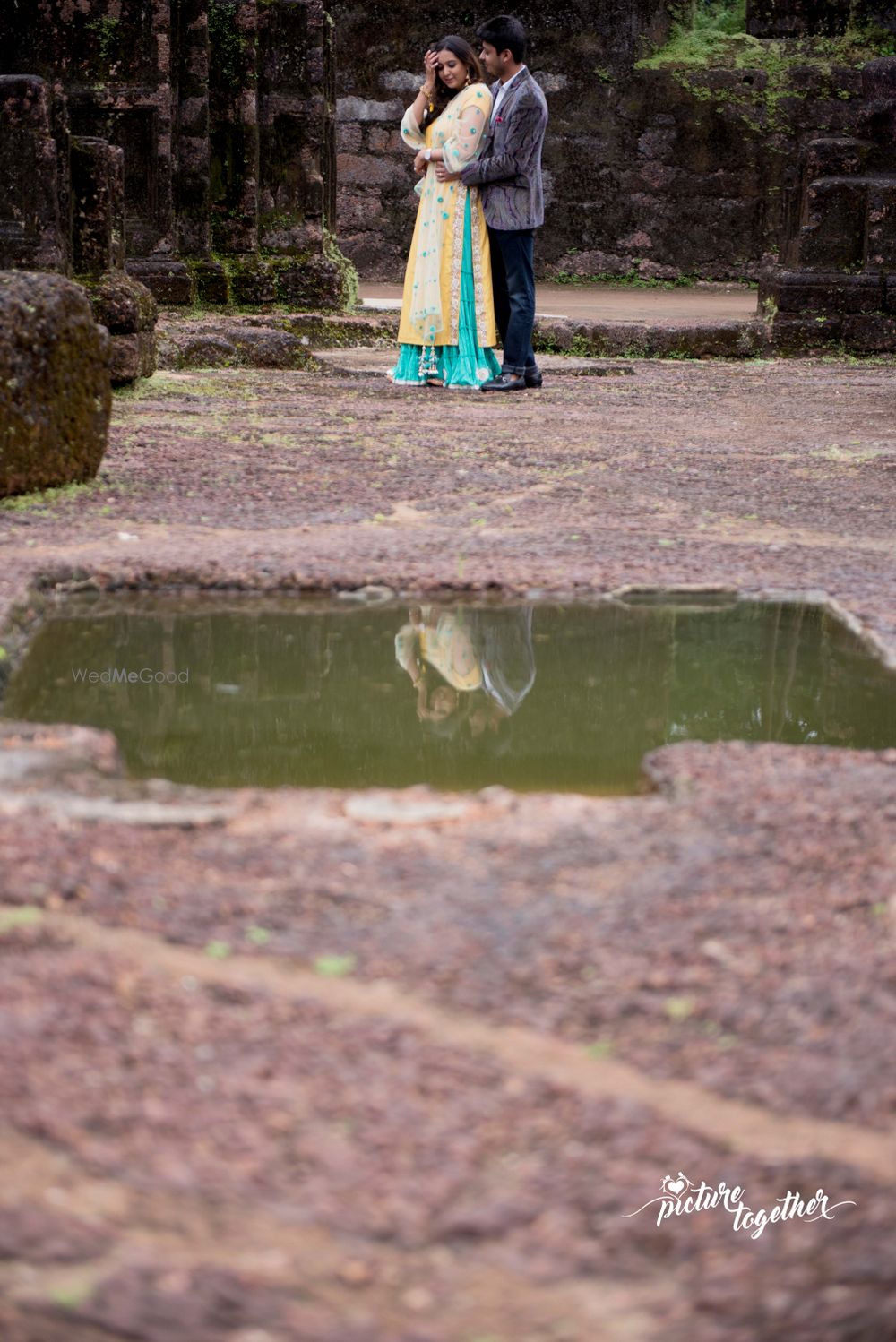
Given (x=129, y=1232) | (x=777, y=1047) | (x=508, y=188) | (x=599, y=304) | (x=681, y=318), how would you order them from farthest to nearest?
(x=599, y=304) → (x=681, y=318) → (x=508, y=188) → (x=777, y=1047) → (x=129, y=1232)

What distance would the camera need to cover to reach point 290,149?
30.0 feet

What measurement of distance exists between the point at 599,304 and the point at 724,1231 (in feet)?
34.1

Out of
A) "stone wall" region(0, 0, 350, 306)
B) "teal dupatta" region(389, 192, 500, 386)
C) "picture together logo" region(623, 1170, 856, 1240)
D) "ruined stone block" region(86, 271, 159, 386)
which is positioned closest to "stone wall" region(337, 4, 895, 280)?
"stone wall" region(0, 0, 350, 306)

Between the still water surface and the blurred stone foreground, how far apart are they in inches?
8.0

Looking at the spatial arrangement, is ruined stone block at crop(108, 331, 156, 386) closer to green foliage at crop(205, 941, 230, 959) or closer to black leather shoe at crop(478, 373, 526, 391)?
black leather shoe at crop(478, 373, 526, 391)

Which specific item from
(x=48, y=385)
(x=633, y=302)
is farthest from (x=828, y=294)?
(x=48, y=385)

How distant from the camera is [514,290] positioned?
677 centimetres

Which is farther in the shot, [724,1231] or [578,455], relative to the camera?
[578,455]

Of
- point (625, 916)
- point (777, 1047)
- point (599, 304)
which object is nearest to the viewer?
point (777, 1047)

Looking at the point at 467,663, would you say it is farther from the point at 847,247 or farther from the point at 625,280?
the point at 625,280

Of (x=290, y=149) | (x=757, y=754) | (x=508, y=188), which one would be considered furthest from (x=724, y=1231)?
(x=290, y=149)

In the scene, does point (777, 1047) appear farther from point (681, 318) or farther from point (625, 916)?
point (681, 318)

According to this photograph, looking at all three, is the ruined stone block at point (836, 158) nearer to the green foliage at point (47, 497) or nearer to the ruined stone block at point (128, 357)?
the ruined stone block at point (128, 357)

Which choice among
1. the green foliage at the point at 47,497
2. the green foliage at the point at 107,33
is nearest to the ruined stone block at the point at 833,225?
the green foliage at the point at 107,33
